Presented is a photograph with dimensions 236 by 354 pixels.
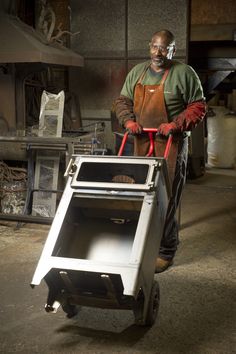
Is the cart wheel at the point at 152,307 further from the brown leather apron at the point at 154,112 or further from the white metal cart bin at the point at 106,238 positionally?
the brown leather apron at the point at 154,112

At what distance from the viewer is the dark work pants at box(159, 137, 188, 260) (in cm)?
295

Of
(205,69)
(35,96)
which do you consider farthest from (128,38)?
(205,69)

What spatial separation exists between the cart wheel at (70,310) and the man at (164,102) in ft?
3.02

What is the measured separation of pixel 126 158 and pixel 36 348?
1.01m

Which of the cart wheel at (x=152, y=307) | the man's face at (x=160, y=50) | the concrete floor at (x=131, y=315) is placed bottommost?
the concrete floor at (x=131, y=315)

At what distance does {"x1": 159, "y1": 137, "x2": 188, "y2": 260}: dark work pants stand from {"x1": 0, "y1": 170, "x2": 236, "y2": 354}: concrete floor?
0.48 ft

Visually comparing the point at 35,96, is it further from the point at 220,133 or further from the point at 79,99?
the point at 220,133

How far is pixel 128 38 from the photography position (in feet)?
17.7

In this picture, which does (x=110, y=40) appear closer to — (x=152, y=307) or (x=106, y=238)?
(x=106, y=238)

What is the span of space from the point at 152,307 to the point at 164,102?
4.22 ft

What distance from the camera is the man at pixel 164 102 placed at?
277 cm

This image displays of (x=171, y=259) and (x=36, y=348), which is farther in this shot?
(x=171, y=259)

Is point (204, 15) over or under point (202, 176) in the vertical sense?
over

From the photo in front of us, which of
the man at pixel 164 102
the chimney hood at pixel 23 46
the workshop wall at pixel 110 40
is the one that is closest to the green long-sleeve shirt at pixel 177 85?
the man at pixel 164 102
